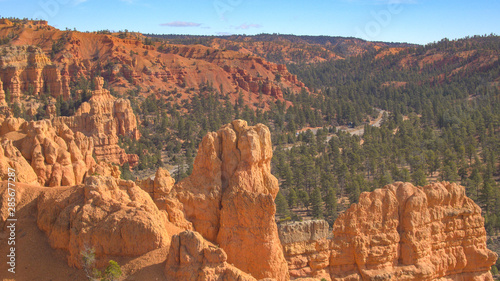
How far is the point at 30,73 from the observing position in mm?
78312

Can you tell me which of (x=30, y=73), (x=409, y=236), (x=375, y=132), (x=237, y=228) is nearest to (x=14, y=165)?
(x=237, y=228)

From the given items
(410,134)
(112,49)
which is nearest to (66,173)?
(410,134)

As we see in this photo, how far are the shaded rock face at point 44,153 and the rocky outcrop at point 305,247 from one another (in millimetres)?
9027

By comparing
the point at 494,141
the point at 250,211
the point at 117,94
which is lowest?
the point at 250,211

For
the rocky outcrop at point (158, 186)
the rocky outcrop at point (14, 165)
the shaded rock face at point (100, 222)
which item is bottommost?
the shaded rock face at point (100, 222)

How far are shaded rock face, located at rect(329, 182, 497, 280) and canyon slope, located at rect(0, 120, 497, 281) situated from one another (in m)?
0.04

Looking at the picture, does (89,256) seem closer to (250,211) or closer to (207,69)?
(250,211)

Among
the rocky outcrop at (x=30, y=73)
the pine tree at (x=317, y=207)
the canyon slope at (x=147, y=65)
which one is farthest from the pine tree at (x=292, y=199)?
the canyon slope at (x=147, y=65)

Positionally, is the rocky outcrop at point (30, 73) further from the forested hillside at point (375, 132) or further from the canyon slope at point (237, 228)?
the canyon slope at point (237, 228)

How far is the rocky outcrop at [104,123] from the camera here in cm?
5272

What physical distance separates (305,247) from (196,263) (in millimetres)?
7173

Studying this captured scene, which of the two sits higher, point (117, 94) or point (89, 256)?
point (117, 94)

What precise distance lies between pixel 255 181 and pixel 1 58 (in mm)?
73424

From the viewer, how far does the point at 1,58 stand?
256 ft
